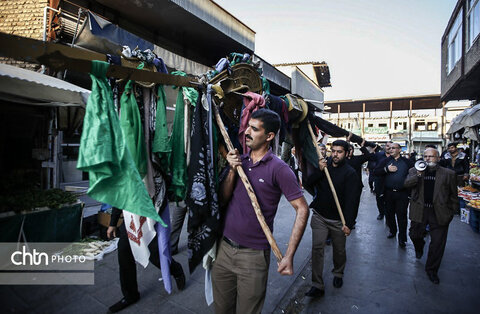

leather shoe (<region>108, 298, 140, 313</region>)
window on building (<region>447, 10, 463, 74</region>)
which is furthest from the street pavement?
window on building (<region>447, 10, 463, 74</region>)

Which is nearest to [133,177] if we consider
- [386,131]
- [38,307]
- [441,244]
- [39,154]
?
[38,307]

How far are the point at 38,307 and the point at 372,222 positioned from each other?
25.3 ft

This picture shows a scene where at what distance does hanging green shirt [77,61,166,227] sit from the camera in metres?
1.32

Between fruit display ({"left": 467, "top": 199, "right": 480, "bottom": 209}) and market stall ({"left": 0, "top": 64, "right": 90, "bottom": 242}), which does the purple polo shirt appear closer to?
market stall ({"left": 0, "top": 64, "right": 90, "bottom": 242})

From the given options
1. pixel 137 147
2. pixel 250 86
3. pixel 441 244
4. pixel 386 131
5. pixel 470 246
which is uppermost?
pixel 386 131

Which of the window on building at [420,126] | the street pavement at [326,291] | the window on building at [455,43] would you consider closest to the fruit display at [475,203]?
the street pavement at [326,291]

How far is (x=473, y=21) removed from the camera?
9.77 metres

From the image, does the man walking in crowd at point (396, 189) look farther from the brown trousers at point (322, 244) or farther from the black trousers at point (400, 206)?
the brown trousers at point (322, 244)

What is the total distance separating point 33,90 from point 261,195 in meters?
4.37

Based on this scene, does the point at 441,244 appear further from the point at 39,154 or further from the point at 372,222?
the point at 39,154

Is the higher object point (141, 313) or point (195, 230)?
point (195, 230)

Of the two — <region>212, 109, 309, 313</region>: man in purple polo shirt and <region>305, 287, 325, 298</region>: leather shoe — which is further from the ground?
<region>212, 109, 309, 313</region>: man in purple polo shirt

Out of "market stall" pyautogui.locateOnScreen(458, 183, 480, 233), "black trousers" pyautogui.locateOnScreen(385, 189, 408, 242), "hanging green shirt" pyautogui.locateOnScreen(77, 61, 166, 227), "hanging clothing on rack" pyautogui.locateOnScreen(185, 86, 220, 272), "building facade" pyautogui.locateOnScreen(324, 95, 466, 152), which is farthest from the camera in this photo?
"building facade" pyautogui.locateOnScreen(324, 95, 466, 152)

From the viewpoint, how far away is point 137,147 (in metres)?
1.74
